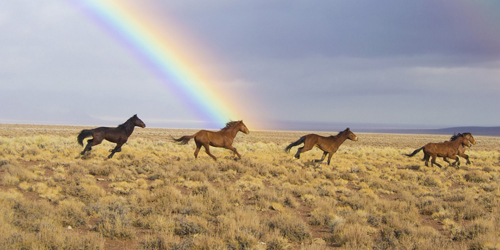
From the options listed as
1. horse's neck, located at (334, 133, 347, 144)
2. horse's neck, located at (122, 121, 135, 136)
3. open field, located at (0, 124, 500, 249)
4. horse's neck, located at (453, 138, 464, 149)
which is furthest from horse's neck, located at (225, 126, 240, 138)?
horse's neck, located at (453, 138, 464, 149)

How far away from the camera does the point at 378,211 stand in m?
10.6

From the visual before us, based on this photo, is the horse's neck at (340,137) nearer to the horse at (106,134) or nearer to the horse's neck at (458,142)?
the horse's neck at (458,142)

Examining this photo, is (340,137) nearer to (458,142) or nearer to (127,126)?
(458,142)

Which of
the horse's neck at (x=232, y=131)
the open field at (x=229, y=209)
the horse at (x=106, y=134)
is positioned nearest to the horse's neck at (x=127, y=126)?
the horse at (x=106, y=134)

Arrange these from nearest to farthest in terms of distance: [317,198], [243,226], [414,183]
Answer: [243,226] → [317,198] → [414,183]

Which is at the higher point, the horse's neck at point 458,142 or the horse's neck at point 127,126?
the horse's neck at point 127,126

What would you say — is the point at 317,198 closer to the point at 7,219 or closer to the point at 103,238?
the point at 103,238

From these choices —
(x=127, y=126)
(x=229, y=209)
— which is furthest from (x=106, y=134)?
(x=229, y=209)

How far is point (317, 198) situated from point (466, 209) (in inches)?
160

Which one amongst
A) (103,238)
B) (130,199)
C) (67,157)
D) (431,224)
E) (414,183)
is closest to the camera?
(103,238)

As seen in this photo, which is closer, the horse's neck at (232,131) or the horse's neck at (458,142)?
the horse's neck at (232,131)

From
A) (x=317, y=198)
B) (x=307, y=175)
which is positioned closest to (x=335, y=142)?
(x=307, y=175)

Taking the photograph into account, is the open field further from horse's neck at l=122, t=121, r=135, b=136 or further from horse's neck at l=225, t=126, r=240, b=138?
horse's neck at l=225, t=126, r=240, b=138

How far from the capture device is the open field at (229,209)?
23.5 ft
